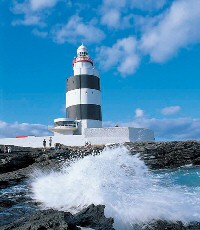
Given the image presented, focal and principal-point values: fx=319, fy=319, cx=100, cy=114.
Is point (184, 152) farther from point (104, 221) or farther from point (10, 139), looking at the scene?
point (104, 221)

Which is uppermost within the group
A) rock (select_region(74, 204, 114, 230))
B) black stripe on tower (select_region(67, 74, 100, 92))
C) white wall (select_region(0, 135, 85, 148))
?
black stripe on tower (select_region(67, 74, 100, 92))

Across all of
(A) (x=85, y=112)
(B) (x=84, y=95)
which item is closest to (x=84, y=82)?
(B) (x=84, y=95)

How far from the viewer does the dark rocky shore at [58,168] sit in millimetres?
4724

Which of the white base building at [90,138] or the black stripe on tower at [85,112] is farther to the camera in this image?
the black stripe on tower at [85,112]

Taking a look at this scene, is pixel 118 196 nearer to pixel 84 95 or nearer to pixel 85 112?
pixel 85 112

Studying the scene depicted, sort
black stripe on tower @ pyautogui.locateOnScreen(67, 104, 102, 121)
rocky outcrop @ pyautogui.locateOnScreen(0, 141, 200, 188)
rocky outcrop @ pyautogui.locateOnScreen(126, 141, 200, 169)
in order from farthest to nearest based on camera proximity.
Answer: black stripe on tower @ pyautogui.locateOnScreen(67, 104, 102, 121) < rocky outcrop @ pyautogui.locateOnScreen(126, 141, 200, 169) < rocky outcrop @ pyautogui.locateOnScreen(0, 141, 200, 188)

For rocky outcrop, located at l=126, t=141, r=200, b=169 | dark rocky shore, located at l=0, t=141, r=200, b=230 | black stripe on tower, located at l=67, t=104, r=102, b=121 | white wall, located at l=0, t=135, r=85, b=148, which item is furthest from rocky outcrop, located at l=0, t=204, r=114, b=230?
black stripe on tower, located at l=67, t=104, r=102, b=121

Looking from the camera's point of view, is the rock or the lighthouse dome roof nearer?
the rock

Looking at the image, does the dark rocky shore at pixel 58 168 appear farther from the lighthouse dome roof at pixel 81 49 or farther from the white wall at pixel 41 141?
the lighthouse dome roof at pixel 81 49

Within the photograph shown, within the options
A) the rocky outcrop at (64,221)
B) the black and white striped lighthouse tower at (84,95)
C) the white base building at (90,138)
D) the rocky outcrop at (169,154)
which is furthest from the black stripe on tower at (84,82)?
the rocky outcrop at (64,221)

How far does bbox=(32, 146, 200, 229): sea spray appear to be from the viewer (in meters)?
5.95

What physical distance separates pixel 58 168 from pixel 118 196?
648cm

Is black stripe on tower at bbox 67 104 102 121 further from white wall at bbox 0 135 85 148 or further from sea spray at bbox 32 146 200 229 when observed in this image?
sea spray at bbox 32 146 200 229

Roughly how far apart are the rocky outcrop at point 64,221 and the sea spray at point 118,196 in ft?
1.98
